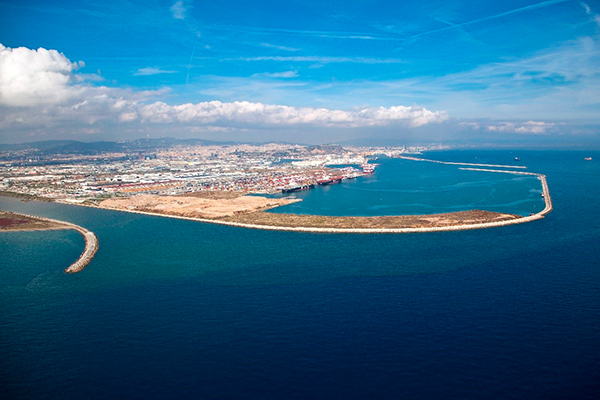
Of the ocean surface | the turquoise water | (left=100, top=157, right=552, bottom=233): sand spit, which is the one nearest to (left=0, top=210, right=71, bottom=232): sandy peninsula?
the ocean surface

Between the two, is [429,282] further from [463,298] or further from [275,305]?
[275,305]

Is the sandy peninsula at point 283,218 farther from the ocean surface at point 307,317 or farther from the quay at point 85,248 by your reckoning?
the quay at point 85,248

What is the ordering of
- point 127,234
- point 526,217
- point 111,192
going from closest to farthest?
point 127,234
point 526,217
point 111,192

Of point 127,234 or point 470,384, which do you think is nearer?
point 470,384

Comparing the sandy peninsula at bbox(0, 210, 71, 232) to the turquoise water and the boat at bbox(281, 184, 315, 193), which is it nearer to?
the turquoise water

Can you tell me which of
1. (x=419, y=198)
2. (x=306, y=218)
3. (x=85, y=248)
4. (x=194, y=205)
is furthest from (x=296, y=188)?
(x=85, y=248)

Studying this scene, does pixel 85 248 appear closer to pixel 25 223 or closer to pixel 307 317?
pixel 25 223

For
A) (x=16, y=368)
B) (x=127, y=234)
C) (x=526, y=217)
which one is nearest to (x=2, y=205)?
(x=127, y=234)
